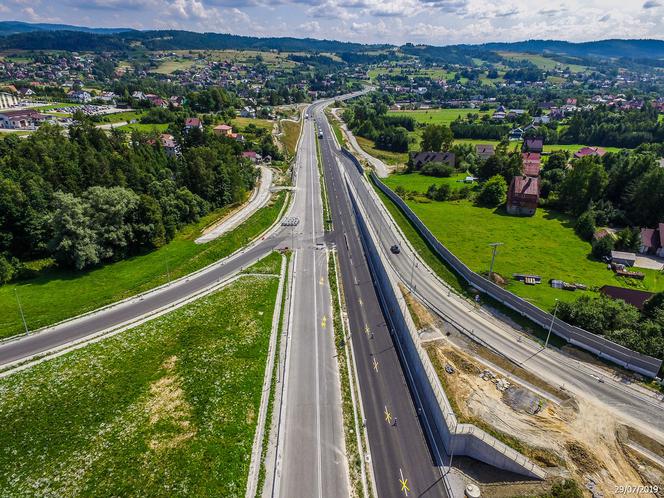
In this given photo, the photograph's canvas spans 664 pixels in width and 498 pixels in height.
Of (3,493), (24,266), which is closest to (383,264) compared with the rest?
(3,493)

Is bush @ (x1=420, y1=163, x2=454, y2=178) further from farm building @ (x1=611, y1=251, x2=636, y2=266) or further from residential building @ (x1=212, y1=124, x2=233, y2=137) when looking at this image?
residential building @ (x1=212, y1=124, x2=233, y2=137)

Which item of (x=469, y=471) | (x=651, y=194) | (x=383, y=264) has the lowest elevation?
(x=469, y=471)

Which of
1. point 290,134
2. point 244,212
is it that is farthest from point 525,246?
point 290,134

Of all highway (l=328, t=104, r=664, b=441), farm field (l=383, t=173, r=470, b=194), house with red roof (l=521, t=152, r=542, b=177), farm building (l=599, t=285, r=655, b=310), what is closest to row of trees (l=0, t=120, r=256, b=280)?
farm field (l=383, t=173, r=470, b=194)

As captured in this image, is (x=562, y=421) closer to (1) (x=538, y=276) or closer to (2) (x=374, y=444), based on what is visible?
(2) (x=374, y=444)

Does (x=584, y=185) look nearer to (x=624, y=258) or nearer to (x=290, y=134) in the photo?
(x=624, y=258)

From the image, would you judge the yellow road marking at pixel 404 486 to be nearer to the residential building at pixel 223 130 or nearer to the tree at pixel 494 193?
the tree at pixel 494 193

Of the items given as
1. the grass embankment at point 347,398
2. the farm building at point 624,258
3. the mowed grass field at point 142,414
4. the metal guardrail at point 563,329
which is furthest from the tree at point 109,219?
the farm building at point 624,258
